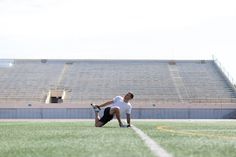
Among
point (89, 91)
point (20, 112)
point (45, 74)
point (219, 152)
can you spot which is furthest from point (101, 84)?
point (219, 152)

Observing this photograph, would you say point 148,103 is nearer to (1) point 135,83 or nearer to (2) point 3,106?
(1) point 135,83

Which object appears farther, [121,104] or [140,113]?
[140,113]

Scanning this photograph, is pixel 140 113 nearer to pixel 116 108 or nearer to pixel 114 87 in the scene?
pixel 114 87

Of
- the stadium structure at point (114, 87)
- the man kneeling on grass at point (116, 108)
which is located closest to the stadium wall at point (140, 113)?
the stadium structure at point (114, 87)

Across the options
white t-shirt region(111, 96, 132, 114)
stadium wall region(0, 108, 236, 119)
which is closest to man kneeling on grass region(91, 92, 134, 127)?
white t-shirt region(111, 96, 132, 114)

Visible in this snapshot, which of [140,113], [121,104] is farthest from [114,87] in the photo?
[121,104]

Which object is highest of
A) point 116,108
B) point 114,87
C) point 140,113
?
point 116,108

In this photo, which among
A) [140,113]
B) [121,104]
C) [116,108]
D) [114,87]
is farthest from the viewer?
[114,87]

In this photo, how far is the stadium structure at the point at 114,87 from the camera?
172 ft

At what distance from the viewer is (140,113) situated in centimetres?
5234

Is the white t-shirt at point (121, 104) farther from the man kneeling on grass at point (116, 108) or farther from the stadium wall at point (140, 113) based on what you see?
the stadium wall at point (140, 113)

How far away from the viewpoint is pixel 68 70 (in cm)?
6369

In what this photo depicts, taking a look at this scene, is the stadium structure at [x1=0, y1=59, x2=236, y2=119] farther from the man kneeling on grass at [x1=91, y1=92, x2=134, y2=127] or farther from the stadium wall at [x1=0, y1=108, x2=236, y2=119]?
the man kneeling on grass at [x1=91, y1=92, x2=134, y2=127]

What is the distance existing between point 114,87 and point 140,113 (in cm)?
730
